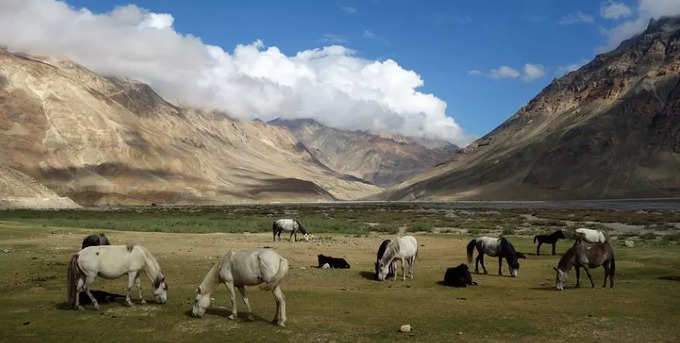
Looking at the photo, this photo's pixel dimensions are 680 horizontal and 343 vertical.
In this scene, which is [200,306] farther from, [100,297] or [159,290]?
[100,297]

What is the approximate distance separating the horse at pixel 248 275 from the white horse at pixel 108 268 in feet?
6.73

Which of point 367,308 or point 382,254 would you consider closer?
point 367,308

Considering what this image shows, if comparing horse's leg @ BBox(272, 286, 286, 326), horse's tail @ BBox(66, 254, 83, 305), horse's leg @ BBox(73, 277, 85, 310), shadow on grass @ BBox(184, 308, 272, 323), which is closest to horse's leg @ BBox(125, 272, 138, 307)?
horse's leg @ BBox(73, 277, 85, 310)

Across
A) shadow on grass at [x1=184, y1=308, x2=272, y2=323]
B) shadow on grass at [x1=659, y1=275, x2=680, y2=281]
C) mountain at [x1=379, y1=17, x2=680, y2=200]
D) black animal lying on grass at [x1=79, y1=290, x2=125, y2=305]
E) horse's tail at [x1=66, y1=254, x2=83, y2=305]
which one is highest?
mountain at [x1=379, y1=17, x2=680, y2=200]

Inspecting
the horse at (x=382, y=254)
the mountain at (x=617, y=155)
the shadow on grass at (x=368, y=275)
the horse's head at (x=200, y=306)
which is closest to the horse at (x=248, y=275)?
the horse's head at (x=200, y=306)

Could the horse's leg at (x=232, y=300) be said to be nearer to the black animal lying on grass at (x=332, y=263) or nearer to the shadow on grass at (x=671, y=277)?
the black animal lying on grass at (x=332, y=263)

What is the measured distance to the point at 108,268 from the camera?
1565cm

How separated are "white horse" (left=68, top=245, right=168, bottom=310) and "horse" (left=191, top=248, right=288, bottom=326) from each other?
6.73 ft

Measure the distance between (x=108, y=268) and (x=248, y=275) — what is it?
4.33 m

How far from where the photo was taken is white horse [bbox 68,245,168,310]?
15516 millimetres

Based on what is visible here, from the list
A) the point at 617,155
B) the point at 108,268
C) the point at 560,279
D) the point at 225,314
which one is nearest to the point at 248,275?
the point at 225,314

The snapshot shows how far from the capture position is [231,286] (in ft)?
48.5

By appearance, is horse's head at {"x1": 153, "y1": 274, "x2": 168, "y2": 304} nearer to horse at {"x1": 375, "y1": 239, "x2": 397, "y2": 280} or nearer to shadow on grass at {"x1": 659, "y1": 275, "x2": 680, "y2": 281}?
horse at {"x1": 375, "y1": 239, "x2": 397, "y2": 280}

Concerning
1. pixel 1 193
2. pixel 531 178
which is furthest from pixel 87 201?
pixel 531 178
